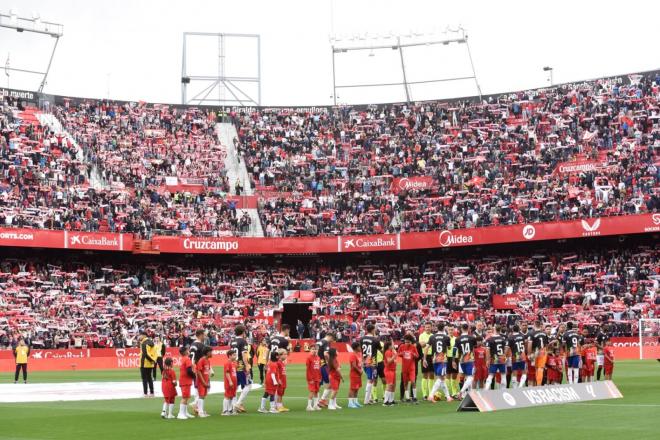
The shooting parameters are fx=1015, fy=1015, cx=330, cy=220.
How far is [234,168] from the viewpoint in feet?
243

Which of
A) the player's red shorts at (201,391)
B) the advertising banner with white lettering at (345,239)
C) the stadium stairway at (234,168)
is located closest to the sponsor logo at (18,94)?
the stadium stairway at (234,168)

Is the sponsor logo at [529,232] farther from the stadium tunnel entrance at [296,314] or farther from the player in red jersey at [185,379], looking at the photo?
the player in red jersey at [185,379]

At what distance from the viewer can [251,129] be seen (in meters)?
77.0

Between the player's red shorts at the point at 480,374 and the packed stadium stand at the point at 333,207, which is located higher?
the packed stadium stand at the point at 333,207

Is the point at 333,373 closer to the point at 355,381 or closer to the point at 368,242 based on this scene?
the point at 355,381

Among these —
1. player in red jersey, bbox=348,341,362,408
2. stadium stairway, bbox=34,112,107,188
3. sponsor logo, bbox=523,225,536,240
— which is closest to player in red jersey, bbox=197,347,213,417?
player in red jersey, bbox=348,341,362,408

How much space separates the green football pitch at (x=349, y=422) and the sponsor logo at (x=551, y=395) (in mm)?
468

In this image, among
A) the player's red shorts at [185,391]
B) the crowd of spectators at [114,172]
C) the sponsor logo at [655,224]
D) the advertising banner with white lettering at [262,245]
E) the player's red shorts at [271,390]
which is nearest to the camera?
the player's red shorts at [185,391]

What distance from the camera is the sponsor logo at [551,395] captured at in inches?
931

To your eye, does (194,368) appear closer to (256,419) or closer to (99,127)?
(256,419)

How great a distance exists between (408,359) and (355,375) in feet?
6.24

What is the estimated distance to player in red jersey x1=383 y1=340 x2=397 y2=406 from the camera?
26281 millimetres

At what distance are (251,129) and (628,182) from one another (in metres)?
28.9

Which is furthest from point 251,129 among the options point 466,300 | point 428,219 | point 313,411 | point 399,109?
point 313,411
